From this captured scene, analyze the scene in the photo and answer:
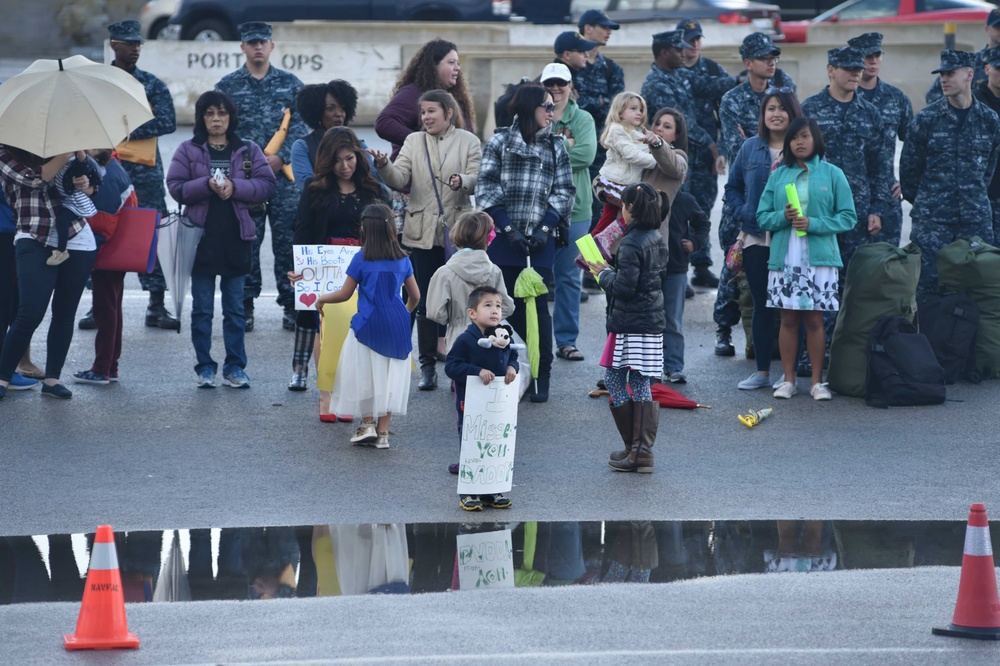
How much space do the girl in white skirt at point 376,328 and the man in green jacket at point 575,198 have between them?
2.16 m

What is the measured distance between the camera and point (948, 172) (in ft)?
35.0

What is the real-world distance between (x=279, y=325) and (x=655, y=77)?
3848 mm

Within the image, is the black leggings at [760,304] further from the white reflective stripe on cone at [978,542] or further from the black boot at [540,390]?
the white reflective stripe on cone at [978,542]

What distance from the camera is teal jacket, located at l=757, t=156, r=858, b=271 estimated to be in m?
9.73

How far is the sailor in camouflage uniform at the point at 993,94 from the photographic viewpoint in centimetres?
1113

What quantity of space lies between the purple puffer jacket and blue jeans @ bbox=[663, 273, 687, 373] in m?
2.80

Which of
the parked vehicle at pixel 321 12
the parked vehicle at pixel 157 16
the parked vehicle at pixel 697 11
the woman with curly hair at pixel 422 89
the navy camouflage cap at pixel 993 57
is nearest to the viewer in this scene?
the woman with curly hair at pixel 422 89

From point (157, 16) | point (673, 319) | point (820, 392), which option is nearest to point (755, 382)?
point (820, 392)

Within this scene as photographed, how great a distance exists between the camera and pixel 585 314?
488 inches

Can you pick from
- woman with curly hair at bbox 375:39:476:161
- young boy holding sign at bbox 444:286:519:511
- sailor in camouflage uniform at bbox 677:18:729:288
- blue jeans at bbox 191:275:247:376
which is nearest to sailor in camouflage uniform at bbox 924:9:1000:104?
sailor in camouflage uniform at bbox 677:18:729:288

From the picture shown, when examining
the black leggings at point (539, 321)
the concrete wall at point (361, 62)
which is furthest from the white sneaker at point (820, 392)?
the concrete wall at point (361, 62)

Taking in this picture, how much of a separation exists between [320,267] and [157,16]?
1632cm

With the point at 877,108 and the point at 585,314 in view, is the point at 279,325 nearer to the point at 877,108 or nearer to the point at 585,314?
A: the point at 585,314

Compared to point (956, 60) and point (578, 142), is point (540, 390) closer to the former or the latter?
point (578, 142)
